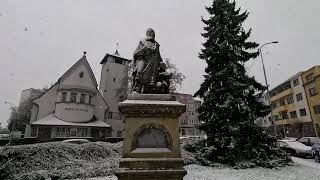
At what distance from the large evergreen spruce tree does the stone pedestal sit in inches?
340

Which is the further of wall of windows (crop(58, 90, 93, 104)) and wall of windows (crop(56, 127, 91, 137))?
wall of windows (crop(58, 90, 93, 104))

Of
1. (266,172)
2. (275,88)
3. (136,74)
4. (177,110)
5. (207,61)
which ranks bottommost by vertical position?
(266,172)

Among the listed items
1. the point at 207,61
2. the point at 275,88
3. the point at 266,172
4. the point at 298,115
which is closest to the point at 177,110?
the point at 266,172

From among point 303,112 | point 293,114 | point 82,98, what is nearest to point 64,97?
point 82,98

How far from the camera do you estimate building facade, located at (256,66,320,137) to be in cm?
4129

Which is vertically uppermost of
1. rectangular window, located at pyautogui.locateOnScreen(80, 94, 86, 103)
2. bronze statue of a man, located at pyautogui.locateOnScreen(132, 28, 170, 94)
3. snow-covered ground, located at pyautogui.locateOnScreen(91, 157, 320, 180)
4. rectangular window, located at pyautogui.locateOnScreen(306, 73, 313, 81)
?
rectangular window, located at pyautogui.locateOnScreen(306, 73, 313, 81)

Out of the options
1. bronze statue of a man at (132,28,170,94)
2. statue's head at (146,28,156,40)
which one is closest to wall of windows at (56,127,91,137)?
bronze statue of a man at (132,28,170,94)

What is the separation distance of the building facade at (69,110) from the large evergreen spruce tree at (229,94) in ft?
66.1

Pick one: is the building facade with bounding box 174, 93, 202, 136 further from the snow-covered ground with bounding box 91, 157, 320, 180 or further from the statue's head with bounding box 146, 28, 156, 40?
the statue's head with bounding box 146, 28, 156, 40

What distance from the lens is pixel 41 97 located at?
3384 centimetres

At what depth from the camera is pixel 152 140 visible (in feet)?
19.2

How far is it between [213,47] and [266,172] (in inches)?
330

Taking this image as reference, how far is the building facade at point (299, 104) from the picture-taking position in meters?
41.3

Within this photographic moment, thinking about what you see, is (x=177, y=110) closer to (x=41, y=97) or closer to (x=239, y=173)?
(x=239, y=173)
